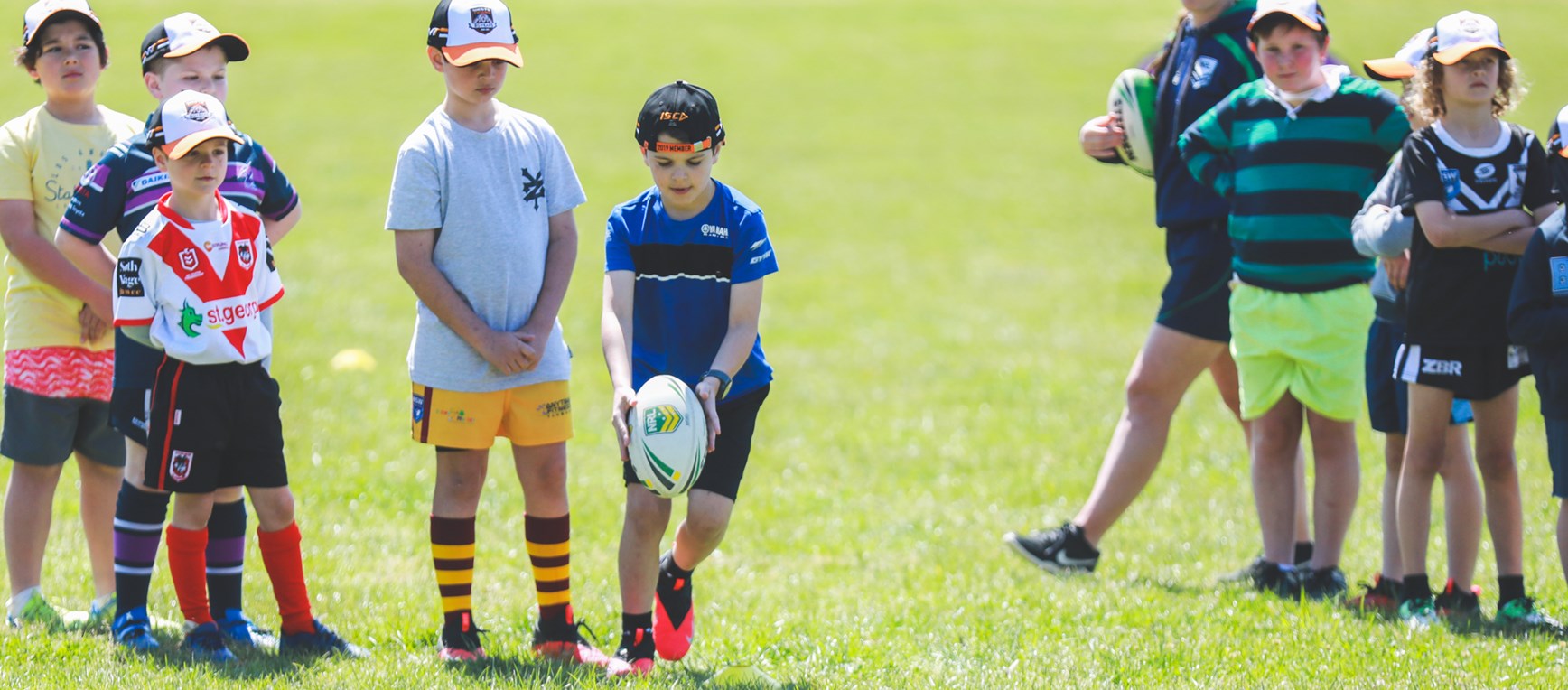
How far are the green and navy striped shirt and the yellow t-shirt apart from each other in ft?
13.6

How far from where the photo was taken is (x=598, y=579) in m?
6.25

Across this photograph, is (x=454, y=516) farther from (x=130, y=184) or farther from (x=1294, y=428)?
(x=1294, y=428)

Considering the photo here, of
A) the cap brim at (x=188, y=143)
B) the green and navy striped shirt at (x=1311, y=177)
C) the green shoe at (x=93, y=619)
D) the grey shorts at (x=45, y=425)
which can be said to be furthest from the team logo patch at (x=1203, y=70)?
the green shoe at (x=93, y=619)

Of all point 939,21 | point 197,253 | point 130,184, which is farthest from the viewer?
point 939,21

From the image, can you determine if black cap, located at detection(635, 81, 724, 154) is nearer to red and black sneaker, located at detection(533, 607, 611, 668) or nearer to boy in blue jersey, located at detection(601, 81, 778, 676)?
boy in blue jersey, located at detection(601, 81, 778, 676)

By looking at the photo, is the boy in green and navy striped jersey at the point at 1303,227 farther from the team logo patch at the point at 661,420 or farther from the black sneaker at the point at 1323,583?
the team logo patch at the point at 661,420

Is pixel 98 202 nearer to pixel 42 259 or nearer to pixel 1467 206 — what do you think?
pixel 42 259

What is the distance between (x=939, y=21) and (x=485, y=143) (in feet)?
114

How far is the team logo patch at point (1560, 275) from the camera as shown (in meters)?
4.77

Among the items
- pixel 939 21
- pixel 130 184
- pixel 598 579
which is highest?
pixel 939 21

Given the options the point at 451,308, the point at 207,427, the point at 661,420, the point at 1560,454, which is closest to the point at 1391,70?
the point at 1560,454

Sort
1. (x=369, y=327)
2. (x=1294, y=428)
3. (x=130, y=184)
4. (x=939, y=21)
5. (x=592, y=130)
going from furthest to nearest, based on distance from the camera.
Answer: (x=939, y=21), (x=592, y=130), (x=369, y=327), (x=1294, y=428), (x=130, y=184)

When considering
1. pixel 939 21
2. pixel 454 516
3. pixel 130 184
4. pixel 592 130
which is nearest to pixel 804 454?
→ pixel 454 516

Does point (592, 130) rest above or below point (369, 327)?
above
